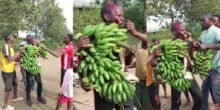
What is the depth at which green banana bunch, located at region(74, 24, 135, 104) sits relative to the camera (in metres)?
3.90

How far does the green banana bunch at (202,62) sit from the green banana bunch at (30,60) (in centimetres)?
430

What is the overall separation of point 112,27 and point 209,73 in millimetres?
2944

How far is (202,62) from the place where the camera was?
6320 mm

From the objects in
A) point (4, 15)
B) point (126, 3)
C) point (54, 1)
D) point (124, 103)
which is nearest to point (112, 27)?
point (124, 103)

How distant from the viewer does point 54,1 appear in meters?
28.8

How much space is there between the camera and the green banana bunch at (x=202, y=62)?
630 centimetres

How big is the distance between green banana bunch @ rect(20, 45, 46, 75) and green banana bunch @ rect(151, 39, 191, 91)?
433 centimetres

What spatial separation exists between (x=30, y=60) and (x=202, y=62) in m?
4.51

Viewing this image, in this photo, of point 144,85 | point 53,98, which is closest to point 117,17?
point 144,85

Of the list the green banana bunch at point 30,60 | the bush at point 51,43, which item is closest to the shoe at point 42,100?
the green banana bunch at point 30,60

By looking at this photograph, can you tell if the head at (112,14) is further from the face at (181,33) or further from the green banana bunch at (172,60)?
the face at (181,33)

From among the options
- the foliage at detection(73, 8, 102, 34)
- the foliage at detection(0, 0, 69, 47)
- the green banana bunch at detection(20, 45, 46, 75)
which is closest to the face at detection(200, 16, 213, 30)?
the green banana bunch at detection(20, 45, 46, 75)

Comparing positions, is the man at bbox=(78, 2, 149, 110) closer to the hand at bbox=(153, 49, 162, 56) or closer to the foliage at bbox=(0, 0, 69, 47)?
the hand at bbox=(153, 49, 162, 56)

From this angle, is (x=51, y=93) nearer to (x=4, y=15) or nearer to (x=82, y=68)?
(x=82, y=68)
